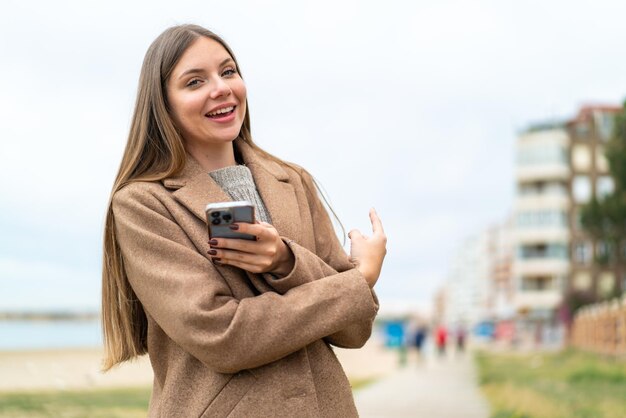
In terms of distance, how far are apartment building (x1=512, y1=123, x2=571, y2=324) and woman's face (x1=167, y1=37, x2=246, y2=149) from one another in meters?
65.1

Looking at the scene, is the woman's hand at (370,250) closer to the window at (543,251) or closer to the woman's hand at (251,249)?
the woman's hand at (251,249)

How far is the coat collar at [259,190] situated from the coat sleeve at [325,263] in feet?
0.35

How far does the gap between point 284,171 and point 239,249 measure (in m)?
0.53

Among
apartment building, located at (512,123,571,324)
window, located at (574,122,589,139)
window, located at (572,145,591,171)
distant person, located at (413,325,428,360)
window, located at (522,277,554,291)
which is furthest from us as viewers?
window, located at (574,122,589,139)

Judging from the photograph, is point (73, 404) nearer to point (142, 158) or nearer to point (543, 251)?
point (142, 158)

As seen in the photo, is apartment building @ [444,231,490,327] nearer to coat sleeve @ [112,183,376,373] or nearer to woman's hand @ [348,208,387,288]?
woman's hand @ [348,208,387,288]

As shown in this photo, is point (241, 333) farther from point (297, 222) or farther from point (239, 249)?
point (297, 222)

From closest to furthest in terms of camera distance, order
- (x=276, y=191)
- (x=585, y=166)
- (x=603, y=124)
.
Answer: (x=276, y=191)
(x=585, y=166)
(x=603, y=124)

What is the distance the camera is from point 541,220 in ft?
220

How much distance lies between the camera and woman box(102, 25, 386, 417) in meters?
2.33

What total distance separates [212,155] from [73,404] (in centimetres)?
1013

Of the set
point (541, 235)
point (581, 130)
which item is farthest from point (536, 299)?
point (581, 130)

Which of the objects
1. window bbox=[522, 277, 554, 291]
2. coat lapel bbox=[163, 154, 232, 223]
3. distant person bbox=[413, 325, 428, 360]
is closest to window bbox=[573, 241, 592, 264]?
window bbox=[522, 277, 554, 291]

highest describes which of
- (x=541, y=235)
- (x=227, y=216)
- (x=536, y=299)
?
(x=227, y=216)
